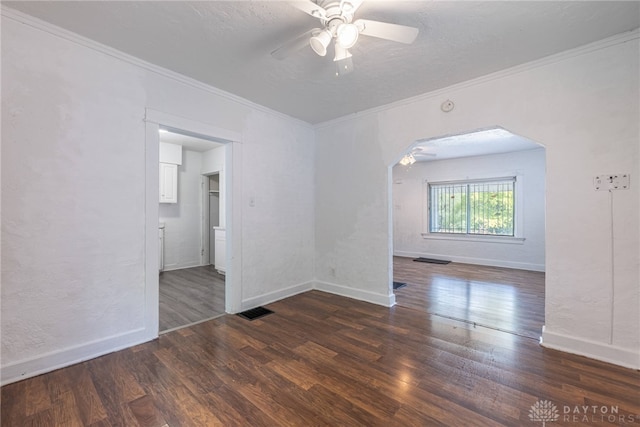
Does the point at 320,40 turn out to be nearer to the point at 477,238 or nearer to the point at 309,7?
the point at 309,7

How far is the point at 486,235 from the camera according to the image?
20.3ft

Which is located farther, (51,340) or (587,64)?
(587,64)

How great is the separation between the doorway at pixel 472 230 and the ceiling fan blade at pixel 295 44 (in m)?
2.11

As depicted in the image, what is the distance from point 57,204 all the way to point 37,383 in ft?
4.30

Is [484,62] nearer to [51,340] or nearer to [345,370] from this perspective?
[345,370]

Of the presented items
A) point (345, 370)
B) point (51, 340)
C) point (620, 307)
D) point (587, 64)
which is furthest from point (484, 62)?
point (51, 340)

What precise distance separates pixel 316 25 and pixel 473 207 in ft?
19.7

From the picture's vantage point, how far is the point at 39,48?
200 centimetres

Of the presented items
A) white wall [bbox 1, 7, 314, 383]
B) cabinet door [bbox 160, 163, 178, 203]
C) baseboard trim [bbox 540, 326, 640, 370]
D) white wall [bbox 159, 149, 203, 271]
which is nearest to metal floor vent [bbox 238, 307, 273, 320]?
white wall [bbox 1, 7, 314, 383]

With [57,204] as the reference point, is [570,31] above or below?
above

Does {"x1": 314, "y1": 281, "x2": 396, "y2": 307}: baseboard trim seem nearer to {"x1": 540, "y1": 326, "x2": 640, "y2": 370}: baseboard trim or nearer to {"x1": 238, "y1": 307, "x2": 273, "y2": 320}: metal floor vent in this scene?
{"x1": 238, "y1": 307, "x2": 273, "y2": 320}: metal floor vent

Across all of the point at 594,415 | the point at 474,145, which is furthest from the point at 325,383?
the point at 474,145

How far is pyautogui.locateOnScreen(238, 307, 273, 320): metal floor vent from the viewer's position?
3.11 m

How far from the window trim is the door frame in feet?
17.9
